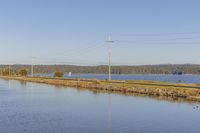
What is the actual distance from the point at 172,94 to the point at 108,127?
1099 inches

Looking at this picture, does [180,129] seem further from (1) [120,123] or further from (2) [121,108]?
(2) [121,108]

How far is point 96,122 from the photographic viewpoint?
26.3 m

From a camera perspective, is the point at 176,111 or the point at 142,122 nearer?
the point at 142,122

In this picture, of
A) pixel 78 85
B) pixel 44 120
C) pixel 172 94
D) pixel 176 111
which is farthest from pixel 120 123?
pixel 78 85

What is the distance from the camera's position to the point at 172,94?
49.9 m

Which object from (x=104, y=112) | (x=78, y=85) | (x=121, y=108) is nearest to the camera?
(x=104, y=112)

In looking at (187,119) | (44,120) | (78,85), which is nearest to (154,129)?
(187,119)

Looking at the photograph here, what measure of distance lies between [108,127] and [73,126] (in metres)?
2.62

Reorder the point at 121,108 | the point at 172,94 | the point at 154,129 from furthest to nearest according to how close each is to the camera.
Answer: the point at 172,94 → the point at 121,108 → the point at 154,129

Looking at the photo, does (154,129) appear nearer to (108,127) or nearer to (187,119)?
(108,127)

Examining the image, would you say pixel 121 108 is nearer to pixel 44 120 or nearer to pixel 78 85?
pixel 44 120

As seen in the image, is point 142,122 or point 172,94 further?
point 172,94

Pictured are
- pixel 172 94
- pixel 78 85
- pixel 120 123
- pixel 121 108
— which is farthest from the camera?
pixel 78 85

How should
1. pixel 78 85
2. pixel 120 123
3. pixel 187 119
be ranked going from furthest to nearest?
pixel 78 85, pixel 187 119, pixel 120 123
